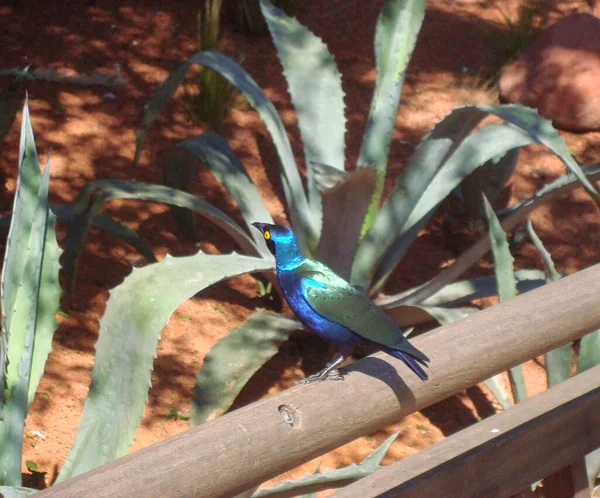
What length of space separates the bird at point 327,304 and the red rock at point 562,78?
12.0 feet

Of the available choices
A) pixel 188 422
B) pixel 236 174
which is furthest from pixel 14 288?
pixel 236 174

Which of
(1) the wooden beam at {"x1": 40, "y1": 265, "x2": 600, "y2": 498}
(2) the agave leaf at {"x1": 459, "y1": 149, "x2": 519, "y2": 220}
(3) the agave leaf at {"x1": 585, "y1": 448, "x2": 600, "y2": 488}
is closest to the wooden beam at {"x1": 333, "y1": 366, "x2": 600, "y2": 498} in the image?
(1) the wooden beam at {"x1": 40, "y1": 265, "x2": 600, "y2": 498}

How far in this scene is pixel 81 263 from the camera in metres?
4.15

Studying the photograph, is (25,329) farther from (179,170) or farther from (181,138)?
(181,138)

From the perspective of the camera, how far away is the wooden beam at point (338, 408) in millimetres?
1155

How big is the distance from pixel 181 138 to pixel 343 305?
10.4ft

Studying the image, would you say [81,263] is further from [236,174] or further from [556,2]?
[556,2]

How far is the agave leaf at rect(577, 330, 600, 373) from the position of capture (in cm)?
309

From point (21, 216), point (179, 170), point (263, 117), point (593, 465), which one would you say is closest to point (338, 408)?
point (21, 216)

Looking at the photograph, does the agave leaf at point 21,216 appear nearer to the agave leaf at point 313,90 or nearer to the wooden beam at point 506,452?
the wooden beam at point 506,452

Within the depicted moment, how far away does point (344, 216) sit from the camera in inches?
142

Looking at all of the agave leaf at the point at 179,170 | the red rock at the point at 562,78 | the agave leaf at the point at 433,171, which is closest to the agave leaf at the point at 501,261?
the agave leaf at the point at 433,171

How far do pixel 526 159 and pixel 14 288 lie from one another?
373 cm

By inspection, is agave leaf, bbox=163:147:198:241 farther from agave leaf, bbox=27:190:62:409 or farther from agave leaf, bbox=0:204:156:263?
agave leaf, bbox=27:190:62:409
